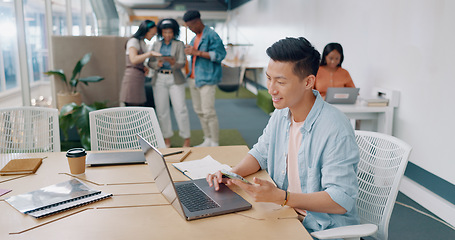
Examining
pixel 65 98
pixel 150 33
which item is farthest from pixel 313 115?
pixel 65 98

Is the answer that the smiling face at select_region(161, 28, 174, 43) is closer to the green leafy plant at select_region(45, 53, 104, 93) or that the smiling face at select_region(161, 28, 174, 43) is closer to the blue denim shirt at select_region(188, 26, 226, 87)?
the blue denim shirt at select_region(188, 26, 226, 87)

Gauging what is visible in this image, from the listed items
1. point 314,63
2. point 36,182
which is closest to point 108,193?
point 36,182

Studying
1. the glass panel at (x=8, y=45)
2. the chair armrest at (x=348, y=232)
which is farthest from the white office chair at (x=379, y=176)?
the glass panel at (x=8, y=45)

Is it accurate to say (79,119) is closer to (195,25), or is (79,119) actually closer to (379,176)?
(195,25)

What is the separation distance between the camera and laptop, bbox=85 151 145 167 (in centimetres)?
188

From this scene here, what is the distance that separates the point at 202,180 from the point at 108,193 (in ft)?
1.26

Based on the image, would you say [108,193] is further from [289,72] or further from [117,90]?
[117,90]

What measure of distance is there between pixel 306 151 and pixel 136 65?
3089 millimetres

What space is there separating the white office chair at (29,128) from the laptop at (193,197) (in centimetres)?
Result: 117

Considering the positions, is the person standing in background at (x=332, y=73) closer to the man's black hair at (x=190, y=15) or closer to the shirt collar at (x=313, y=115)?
the man's black hair at (x=190, y=15)

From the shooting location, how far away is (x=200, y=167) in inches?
73.0

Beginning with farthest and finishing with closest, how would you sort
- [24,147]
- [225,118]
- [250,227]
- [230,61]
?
[230,61]
[225,118]
[24,147]
[250,227]

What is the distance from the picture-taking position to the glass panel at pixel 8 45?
12.3 ft

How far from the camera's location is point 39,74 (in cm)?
493
